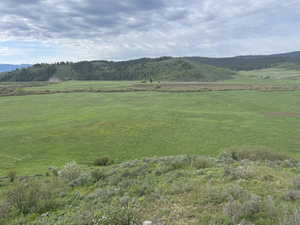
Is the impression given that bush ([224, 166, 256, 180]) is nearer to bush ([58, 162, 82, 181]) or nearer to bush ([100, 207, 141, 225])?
bush ([100, 207, 141, 225])

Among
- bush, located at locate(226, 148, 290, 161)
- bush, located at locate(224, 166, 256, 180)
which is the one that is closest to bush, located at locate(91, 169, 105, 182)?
bush, located at locate(224, 166, 256, 180)

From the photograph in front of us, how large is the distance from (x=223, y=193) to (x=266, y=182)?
276cm

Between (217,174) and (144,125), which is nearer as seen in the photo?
(217,174)

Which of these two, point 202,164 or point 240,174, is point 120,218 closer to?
point 240,174

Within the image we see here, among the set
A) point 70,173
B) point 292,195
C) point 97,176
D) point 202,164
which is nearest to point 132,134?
point 70,173

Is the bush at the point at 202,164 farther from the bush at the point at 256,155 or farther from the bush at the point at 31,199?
the bush at the point at 31,199

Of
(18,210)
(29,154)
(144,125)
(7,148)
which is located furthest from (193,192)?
(144,125)

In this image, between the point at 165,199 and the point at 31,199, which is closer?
the point at 165,199

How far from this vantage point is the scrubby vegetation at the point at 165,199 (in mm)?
6547

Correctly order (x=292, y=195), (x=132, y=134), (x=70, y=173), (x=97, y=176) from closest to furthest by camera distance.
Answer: (x=292, y=195), (x=97, y=176), (x=70, y=173), (x=132, y=134)

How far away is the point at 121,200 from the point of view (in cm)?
835

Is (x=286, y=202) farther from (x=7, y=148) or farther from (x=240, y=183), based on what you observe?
(x=7, y=148)

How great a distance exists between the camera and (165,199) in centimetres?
826

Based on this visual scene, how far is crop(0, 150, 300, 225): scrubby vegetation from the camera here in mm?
6547
